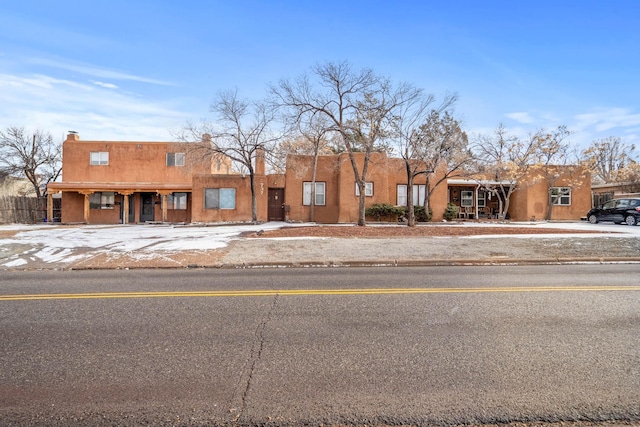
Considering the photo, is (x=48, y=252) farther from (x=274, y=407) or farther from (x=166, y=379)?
(x=274, y=407)

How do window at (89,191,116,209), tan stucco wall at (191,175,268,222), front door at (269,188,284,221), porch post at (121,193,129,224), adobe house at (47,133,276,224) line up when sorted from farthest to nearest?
window at (89,191,116,209) < porch post at (121,193,129,224) < adobe house at (47,133,276,224) < front door at (269,188,284,221) < tan stucco wall at (191,175,268,222)

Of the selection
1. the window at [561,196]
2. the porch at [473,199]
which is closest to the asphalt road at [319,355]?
the porch at [473,199]

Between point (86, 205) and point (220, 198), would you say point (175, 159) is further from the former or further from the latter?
point (86, 205)

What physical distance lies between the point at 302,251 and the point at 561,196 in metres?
24.9

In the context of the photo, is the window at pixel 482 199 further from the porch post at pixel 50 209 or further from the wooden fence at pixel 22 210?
the wooden fence at pixel 22 210

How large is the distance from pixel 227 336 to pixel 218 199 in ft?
76.6

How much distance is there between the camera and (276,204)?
90.5ft

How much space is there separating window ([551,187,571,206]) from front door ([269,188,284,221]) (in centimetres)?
1970

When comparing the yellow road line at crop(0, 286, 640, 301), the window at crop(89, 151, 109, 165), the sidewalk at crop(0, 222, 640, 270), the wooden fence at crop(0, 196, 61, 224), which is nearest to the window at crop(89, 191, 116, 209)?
the window at crop(89, 151, 109, 165)

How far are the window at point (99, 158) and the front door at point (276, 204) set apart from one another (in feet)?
43.9

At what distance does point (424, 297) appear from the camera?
637cm

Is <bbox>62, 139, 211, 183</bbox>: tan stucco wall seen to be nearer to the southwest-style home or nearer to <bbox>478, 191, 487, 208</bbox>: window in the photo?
the southwest-style home

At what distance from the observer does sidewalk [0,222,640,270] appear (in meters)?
10.8

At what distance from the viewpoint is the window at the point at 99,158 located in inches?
1188
